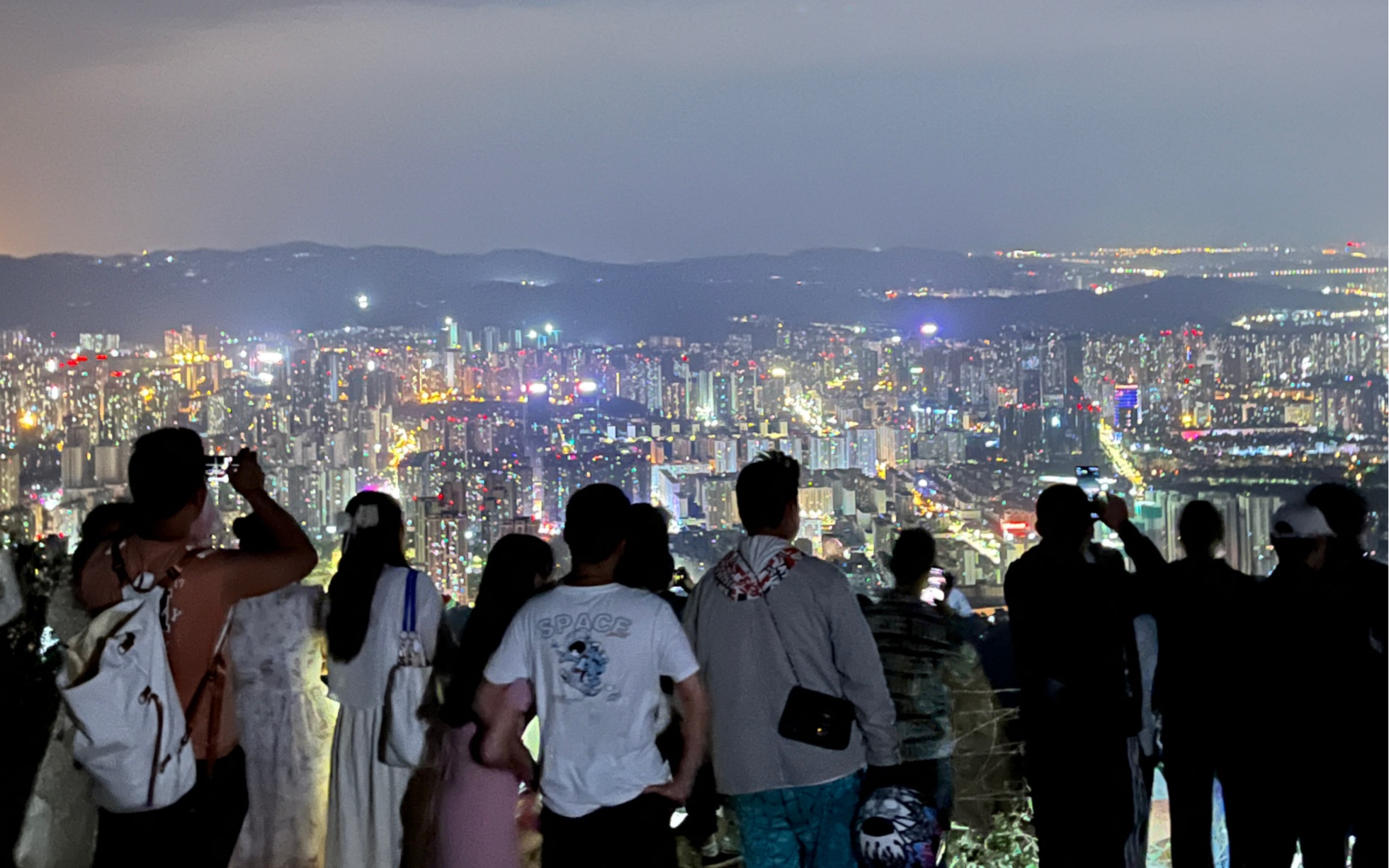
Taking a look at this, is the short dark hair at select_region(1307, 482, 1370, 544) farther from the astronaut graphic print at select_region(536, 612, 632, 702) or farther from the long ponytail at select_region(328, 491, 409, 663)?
the long ponytail at select_region(328, 491, 409, 663)

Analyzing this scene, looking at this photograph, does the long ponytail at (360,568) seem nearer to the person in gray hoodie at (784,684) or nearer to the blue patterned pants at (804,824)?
the person in gray hoodie at (784,684)

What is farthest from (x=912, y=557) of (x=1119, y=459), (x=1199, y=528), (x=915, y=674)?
(x=1119, y=459)

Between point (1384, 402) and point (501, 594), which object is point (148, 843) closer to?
point (501, 594)

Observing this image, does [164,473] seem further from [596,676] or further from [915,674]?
[915,674]

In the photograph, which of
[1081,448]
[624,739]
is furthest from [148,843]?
[1081,448]

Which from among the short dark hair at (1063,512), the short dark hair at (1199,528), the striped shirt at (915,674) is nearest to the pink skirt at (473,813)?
the striped shirt at (915,674)
